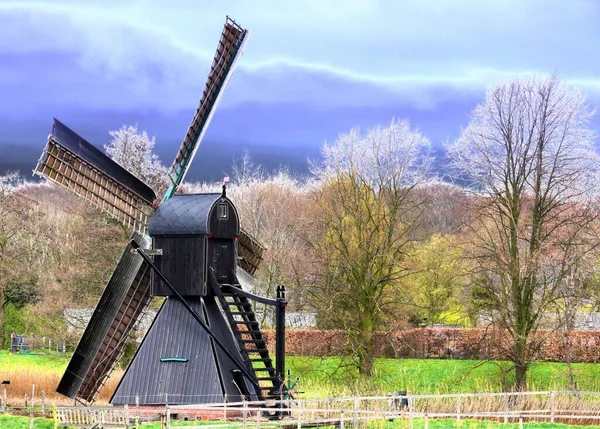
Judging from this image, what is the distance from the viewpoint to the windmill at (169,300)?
2352 cm

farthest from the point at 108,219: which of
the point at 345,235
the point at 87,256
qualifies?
the point at 345,235

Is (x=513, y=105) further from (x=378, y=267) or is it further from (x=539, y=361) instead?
(x=539, y=361)

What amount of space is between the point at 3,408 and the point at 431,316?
22.8 meters

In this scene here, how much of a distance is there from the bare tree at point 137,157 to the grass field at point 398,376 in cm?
754

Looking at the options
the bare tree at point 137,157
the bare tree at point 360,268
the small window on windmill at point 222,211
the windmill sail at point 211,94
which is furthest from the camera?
the bare tree at point 137,157

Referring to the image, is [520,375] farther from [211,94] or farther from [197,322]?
[211,94]

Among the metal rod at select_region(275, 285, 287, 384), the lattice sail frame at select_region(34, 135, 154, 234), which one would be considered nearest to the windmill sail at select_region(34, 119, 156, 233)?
the lattice sail frame at select_region(34, 135, 154, 234)

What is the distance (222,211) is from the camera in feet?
79.8

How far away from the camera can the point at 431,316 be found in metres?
45.5

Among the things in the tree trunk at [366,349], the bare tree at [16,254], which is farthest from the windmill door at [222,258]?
the bare tree at [16,254]

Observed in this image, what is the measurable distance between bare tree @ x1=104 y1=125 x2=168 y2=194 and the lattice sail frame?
1342 cm

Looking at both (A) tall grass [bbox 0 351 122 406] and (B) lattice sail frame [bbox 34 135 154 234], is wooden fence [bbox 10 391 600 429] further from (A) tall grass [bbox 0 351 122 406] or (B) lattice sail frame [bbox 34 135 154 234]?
(A) tall grass [bbox 0 351 122 406]

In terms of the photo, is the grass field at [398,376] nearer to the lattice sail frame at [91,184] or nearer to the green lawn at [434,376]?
the green lawn at [434,376]

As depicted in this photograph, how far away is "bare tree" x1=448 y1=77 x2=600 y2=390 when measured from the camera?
32219 mm
